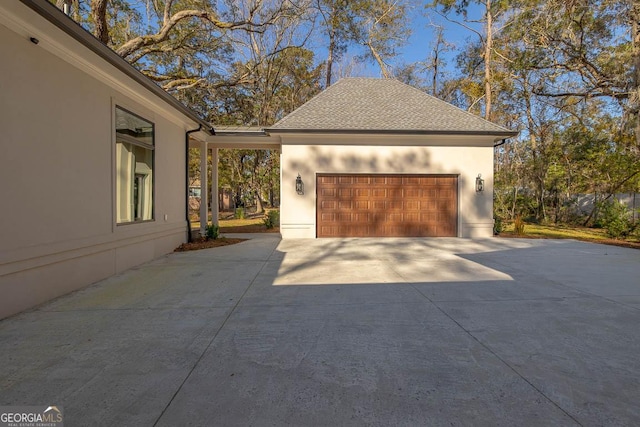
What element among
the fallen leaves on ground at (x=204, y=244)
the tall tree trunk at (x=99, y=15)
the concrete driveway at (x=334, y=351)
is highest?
the tall tree trunk at (x=99, y=15)

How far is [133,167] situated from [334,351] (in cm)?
608

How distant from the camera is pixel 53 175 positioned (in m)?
4.54

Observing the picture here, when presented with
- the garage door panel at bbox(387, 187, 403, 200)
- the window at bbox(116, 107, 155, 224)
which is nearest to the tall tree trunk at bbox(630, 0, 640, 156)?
the garage door panel at bbox(387, 187, 403, 200)

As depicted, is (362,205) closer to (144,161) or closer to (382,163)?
(382,163)

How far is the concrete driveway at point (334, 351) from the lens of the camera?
216 cm

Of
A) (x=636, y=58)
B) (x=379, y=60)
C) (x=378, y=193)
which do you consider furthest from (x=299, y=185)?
(x=379, y=60)

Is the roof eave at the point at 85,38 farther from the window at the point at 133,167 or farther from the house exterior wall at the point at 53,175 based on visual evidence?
the window at the point at 133,167

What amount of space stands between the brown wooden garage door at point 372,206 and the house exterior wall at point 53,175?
20.2 ft

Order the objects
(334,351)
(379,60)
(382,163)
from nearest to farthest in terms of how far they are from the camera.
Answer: (334,351) → (382,163) → (379,60)

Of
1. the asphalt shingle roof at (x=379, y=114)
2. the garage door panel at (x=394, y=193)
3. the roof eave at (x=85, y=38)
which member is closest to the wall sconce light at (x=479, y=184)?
the asphalt shingle roof at (x=379, y=114)

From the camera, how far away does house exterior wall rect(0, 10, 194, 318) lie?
154 inches

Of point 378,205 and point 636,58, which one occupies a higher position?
point 636,58

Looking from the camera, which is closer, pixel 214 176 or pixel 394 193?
pixel 394 193

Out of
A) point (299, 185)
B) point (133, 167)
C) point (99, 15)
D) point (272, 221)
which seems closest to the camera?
point (133, 167)
